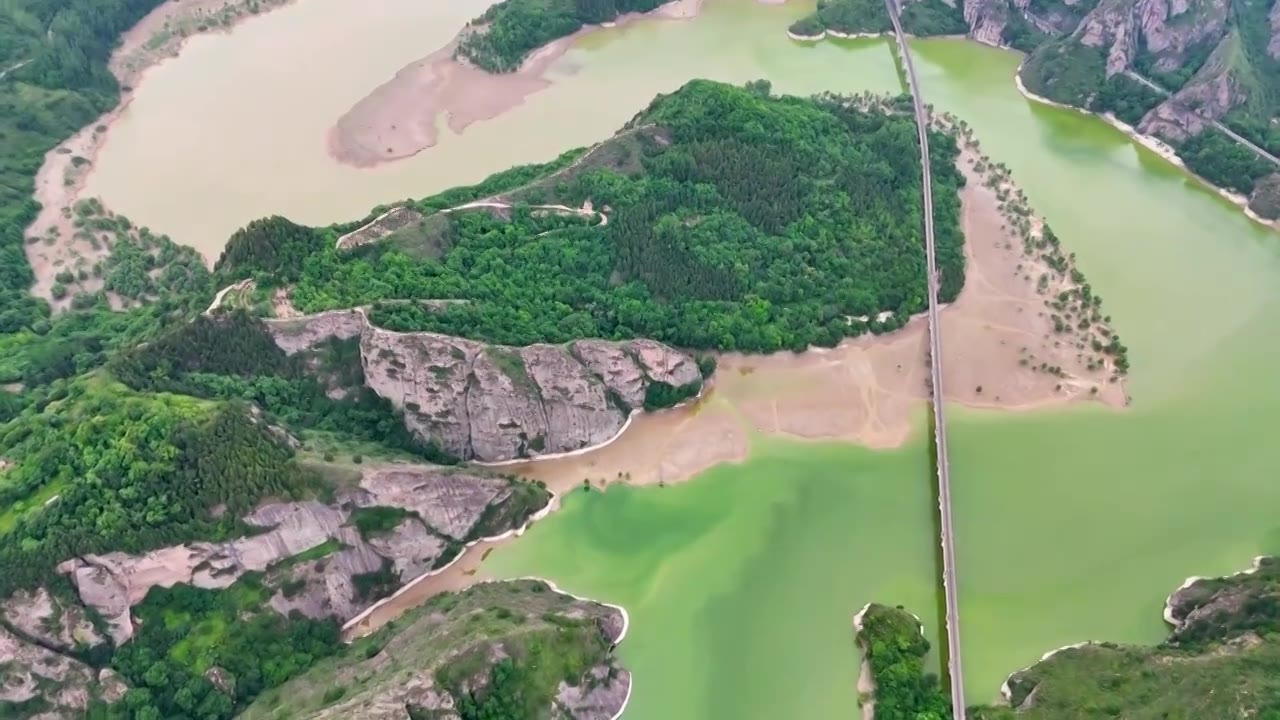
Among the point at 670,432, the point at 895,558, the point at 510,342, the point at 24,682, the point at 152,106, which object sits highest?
the point at 152,106

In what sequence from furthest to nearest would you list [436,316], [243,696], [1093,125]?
[1093,125] → [436,316] → [243,696]

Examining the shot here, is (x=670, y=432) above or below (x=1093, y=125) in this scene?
below

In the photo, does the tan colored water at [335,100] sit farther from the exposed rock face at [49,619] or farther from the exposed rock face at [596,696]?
the exposed rock face at [596,696]

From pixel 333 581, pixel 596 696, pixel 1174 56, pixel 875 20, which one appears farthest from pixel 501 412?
pixel 1174 56

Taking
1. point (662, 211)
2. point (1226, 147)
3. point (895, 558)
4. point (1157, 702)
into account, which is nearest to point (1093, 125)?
point (1226, 147)

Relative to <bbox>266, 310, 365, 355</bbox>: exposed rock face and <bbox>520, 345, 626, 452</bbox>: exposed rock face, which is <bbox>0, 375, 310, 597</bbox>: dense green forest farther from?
<bbox>520, 345, 626, 452</bbox>: exposed rock face

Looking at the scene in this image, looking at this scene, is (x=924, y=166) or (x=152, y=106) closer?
(x=924, y=166)

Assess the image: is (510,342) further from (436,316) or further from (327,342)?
(327,342)

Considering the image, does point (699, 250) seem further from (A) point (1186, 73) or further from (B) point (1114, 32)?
(A) point (1186, 73)
